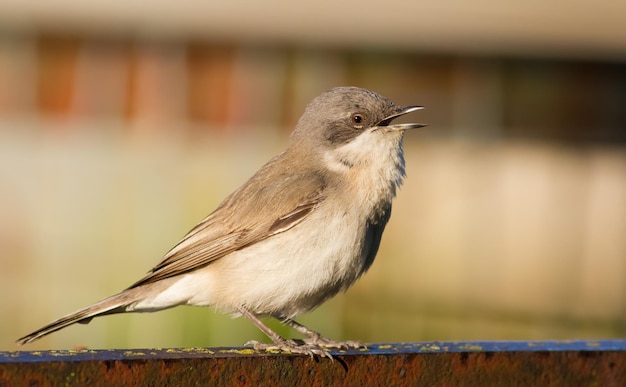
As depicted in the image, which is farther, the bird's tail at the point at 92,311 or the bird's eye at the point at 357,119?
the bird's eye at the point at 357,119

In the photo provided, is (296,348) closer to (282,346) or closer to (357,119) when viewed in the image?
(282,346)

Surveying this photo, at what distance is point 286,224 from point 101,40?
3.72 meters

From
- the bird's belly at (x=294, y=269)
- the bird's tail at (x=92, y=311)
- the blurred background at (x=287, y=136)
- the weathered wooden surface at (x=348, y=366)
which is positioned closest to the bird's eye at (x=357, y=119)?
the bird's belly at (x=294, y=269)

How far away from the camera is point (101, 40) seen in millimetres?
8211

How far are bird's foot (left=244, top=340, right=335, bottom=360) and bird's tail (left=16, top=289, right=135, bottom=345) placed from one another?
0.81m

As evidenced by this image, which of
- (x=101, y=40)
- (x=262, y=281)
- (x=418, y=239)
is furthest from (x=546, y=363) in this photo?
(x=101, y=40)

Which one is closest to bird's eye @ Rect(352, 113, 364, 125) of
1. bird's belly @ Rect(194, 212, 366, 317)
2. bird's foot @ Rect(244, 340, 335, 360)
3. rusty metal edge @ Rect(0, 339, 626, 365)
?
bird's belly @ Rect(194, 212, 366, 317)

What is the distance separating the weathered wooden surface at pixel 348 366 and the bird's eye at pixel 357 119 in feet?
5.83

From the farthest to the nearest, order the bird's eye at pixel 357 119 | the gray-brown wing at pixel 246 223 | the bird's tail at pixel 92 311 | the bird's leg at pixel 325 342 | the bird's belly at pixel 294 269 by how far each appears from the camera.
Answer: the bird's eye at pixel 357 119 → the gray-brown wing at pixel 246 223 → the bird's belly at pixel 294 269 → the bird's tail at pixel 92 311 → the bird's leg at pixel 325 342

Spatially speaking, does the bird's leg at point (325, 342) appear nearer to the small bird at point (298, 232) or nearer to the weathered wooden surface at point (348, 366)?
the small bird at point (298, 232)

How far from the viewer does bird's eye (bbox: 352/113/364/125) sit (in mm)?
5430

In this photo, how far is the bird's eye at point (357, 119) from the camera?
5430 millimetres

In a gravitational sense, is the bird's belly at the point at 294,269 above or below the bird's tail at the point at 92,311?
above

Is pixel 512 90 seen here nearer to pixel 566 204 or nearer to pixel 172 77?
pixel 566 204
